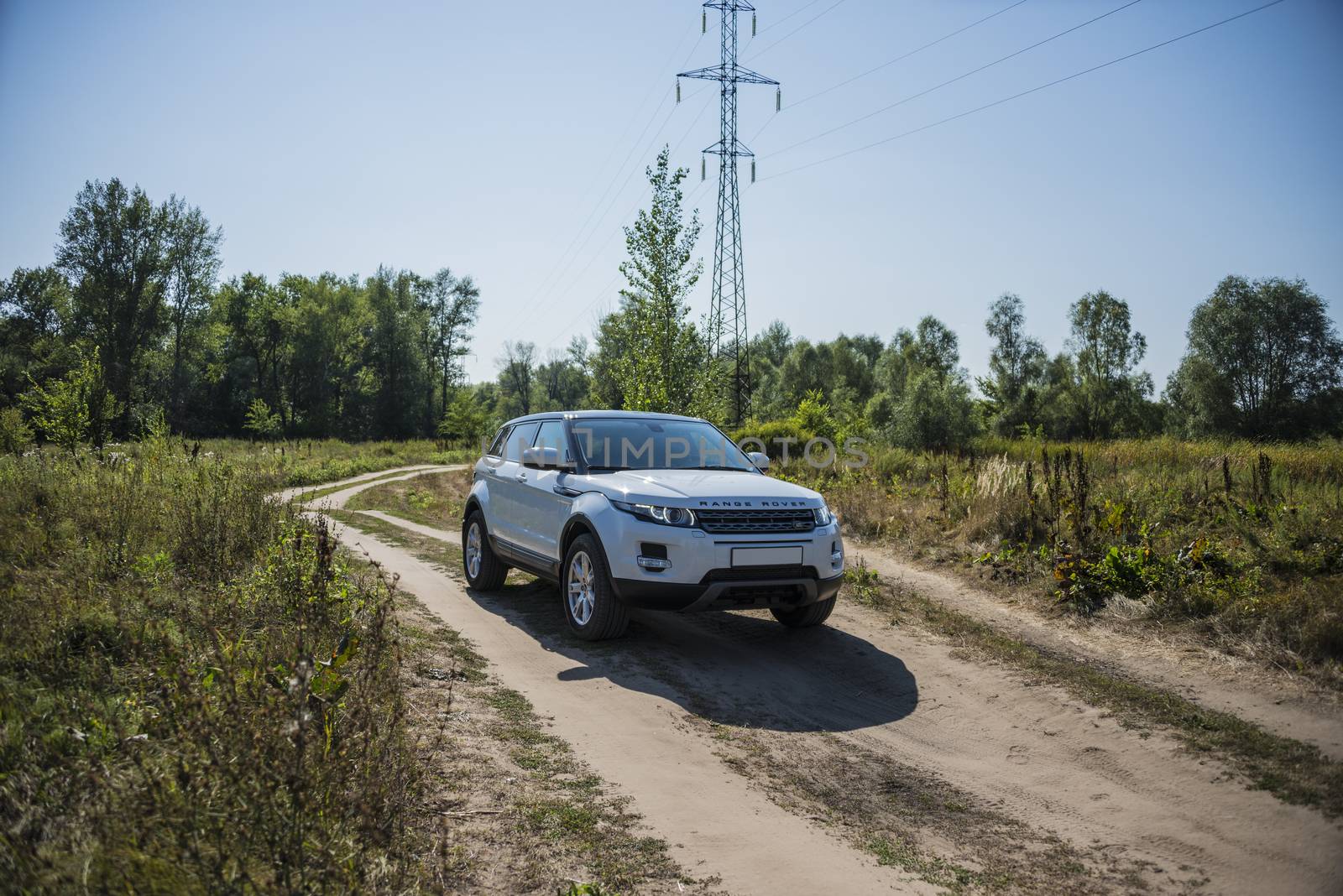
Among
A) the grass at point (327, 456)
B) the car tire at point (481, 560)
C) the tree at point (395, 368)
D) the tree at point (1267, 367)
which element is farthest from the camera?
the tree at point (395, 368)

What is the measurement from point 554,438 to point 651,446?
101 cm

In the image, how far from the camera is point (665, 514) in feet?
19.9

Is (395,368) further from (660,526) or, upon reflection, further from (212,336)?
(660,526)

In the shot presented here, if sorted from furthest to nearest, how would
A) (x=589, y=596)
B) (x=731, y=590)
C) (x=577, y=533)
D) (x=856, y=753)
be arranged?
(x=577, y=533) < (x=589, y=596) < (x=731, y=590) < (x=856, y=753)

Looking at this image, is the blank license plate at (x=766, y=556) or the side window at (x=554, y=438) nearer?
the blank license plate at (x=766, y=556)

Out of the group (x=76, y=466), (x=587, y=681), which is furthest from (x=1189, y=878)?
(x=76, y=466)

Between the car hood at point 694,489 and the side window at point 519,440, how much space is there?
1663 millimetres

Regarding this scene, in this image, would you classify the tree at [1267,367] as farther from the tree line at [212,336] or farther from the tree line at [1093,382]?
the tree line at [212,336]

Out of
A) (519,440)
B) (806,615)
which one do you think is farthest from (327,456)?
(806,615)

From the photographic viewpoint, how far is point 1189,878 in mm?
3252

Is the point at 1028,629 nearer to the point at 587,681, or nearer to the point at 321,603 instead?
the point at 587,681

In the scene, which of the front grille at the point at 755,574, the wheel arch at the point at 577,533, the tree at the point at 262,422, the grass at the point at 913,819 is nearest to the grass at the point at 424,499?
the wheel arch at the point at 577,533

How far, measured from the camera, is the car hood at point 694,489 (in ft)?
20.0

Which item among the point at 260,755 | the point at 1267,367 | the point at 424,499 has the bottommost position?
the point at 424,499
